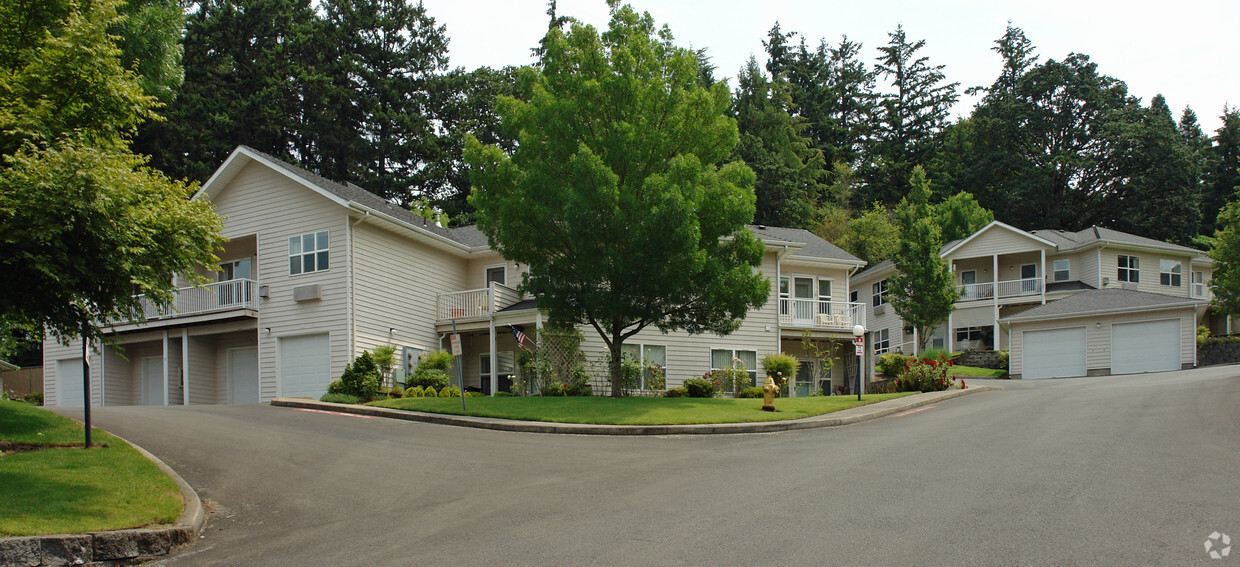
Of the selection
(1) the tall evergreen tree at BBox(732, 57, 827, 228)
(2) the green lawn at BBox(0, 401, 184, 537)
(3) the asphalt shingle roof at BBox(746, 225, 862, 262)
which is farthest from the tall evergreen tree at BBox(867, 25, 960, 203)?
(2) the green lawn at BBox(0, 401, 184, 537)

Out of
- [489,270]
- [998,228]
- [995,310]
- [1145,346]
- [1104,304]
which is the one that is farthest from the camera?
[998,228]

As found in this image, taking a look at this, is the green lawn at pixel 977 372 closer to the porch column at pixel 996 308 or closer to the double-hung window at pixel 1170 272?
the porch column at pixel 996 308

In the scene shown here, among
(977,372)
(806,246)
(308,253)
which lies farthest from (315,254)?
(977,372)

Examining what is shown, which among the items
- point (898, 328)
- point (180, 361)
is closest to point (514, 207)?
point (180, 361)

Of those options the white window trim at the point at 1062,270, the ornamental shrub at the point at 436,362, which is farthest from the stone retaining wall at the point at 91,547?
the white window trim at the point at 1062,270

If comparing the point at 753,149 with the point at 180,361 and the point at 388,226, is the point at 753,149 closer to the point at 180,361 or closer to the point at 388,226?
Answer: the point at 388,226

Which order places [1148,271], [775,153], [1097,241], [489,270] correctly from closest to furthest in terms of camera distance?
1. [489,270]
2. [1097,241]
3. [1148,271]
4. [775,153]

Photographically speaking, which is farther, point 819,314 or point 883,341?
point 883,341

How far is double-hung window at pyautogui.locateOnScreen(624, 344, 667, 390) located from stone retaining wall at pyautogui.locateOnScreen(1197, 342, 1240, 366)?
72.0ft

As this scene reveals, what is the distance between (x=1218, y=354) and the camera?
3628 centimetres

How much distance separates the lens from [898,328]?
46594 millimetres

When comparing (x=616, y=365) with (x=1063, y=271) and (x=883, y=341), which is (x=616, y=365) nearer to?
(x=883, y=341)

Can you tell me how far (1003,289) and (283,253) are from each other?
33250 millimetres

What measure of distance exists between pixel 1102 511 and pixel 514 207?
668 inches
